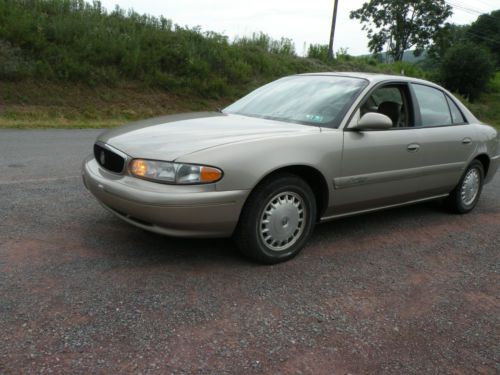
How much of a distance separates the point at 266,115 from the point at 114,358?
2.54m

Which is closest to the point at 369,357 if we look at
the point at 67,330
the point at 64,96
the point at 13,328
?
the point at 67,330

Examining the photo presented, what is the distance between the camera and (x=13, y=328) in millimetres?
2570

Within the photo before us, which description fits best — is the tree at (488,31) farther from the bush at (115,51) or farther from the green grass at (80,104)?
the green grass at (80,104)

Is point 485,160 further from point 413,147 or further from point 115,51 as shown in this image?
point 115,51

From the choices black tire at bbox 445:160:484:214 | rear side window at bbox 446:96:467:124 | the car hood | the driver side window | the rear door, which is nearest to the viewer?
the car hood

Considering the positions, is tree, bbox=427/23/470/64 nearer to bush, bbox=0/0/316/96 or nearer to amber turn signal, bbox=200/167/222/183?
bush, bbox=0/0/316/96

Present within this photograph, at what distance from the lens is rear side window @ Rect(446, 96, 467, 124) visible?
16.9 feet

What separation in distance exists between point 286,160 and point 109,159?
130cm

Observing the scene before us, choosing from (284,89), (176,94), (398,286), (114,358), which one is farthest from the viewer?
(176,94)

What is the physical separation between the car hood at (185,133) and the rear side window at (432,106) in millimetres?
1476

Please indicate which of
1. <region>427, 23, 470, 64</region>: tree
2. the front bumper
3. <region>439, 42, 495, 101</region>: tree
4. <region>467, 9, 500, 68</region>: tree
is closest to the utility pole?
<region>439, 42, 495, 101</region>: tree

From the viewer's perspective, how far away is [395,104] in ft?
15.3

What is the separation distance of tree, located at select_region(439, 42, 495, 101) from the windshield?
27.6m

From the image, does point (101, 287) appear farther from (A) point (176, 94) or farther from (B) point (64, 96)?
(A) point (176, 94)
